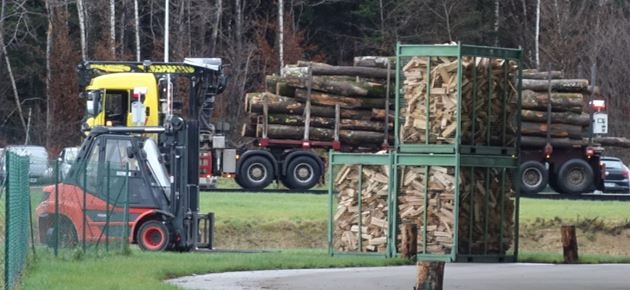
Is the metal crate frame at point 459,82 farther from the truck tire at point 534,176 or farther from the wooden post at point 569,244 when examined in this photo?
the truck tire at point 534,176

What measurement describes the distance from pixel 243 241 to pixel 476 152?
888cm

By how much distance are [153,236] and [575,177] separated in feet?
65.0

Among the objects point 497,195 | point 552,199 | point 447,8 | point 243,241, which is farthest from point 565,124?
point 447,8

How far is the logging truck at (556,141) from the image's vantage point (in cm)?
4391

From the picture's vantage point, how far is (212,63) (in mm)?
30156

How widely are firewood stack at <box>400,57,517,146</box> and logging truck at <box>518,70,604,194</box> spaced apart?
1804cm

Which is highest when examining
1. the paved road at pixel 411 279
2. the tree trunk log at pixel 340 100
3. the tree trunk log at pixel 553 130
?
the tree trunk log at pixel 340 100

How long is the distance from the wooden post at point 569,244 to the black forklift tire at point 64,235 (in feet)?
26.7

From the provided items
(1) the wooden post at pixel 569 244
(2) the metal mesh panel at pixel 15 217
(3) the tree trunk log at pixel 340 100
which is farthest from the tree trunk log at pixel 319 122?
(2) the metal mesh panel at pixel 15 217

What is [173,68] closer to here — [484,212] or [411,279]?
[484,212]

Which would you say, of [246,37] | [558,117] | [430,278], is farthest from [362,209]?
[246,37]

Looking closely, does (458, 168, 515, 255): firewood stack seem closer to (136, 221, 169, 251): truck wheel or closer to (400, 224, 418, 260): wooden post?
(400, 224, 418, 260): wooden post

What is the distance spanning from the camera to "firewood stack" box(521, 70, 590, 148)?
4384cm

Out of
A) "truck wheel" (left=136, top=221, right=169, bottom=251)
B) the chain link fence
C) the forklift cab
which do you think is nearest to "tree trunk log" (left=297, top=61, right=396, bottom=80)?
the forklift cab
